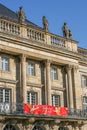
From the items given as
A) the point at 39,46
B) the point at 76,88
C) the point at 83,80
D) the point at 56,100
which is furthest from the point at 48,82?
the point at 83,80

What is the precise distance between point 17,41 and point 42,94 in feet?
17.8

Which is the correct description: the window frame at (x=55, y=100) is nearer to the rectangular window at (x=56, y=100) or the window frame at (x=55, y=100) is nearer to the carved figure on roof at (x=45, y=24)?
the rectangular window at (x=56, y=100)

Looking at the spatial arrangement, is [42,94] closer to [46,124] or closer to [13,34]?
[46,124]

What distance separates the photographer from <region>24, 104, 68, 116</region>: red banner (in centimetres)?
2459

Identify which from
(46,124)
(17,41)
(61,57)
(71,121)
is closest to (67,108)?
(71,121)

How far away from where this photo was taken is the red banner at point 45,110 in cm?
2459

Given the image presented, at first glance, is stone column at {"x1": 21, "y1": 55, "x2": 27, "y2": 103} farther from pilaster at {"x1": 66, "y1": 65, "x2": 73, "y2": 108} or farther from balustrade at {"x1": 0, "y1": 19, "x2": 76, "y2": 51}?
pilaster at {"x1": 66, "y1": 65, "x2": 73, "y2": 108}

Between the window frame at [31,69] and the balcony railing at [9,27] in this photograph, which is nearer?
the balcony railing at [9,27]

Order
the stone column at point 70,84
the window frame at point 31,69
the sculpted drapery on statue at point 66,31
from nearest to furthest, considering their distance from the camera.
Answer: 1. the window frame at point 31,69
2. the stone column at point 70,84
3. the sculpted drapery on statue at point 66,31

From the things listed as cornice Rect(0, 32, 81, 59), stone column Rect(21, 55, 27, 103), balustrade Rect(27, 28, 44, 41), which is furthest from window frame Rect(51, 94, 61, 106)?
balustrade Rect(27, 28, 44, 41)

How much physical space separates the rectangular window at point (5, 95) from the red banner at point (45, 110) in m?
1.89

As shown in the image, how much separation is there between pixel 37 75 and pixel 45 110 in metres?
3.76

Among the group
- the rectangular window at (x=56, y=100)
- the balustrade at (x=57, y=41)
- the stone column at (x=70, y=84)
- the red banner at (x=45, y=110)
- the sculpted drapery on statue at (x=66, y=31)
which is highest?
the sculpted drapery on statue at (x=66, y=31)

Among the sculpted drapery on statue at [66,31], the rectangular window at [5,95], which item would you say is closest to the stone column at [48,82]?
the rectangular window at [5,95]
